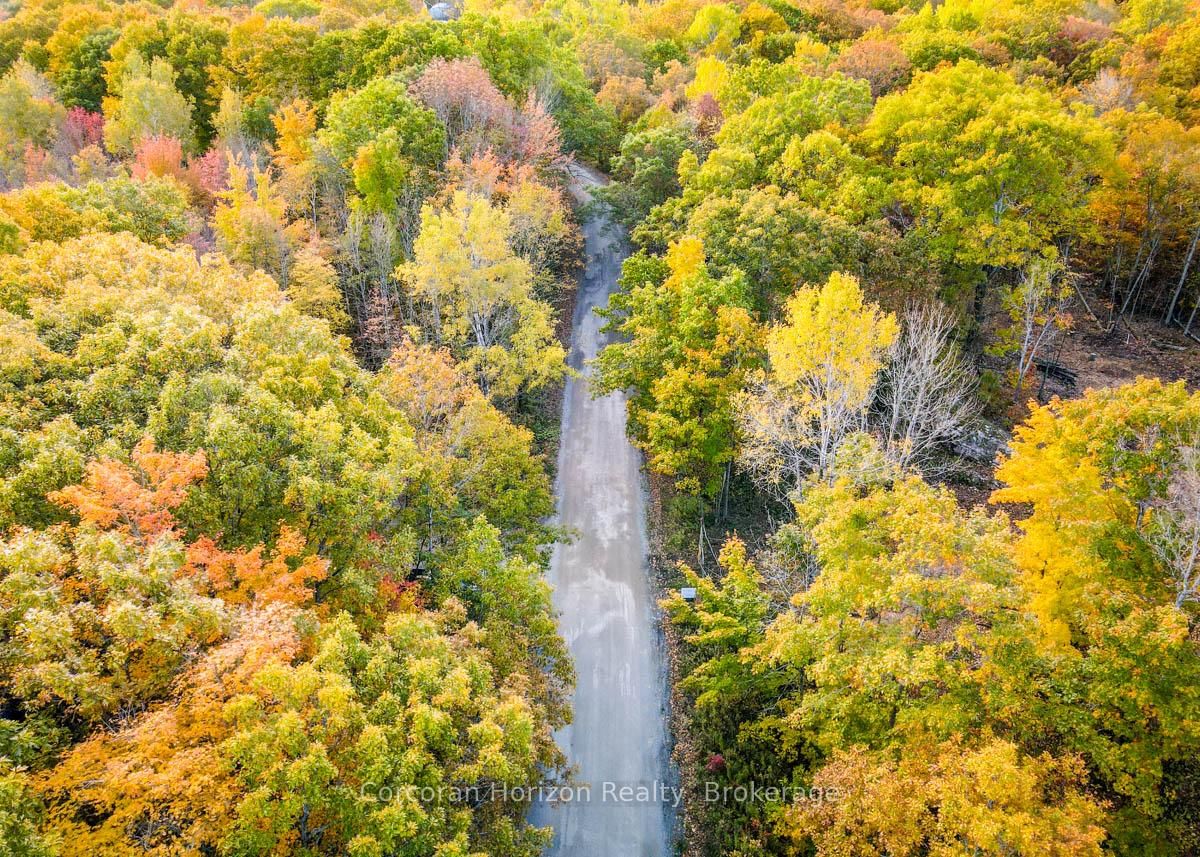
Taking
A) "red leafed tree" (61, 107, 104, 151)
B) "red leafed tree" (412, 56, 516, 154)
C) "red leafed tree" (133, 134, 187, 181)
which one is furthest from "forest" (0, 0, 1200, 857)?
"red leafed tree" (61, 107, 104, 151)

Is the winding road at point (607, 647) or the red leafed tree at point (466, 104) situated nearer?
the winding road at point (607, 647)

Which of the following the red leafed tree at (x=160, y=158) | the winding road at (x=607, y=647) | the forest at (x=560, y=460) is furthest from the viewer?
the red leafed tree at (x=160, y=158)

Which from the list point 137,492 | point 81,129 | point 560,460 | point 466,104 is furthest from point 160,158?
point 137,492

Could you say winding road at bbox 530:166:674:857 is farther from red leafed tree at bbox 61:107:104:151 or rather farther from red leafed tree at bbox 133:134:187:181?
red leafed tree at bbox 61:107:104:151

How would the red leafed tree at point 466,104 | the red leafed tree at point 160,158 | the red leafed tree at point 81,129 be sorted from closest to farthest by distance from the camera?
the red leafed tree at point 466,104 → the red leafed tree at point 160,158 → the red leafed tree at point 81,129

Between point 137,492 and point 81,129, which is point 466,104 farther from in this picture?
point 81,129

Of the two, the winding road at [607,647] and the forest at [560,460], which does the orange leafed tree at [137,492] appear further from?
the winding road at [607,647]

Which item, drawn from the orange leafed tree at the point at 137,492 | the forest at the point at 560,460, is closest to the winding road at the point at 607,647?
the forest at the point at 560,460
